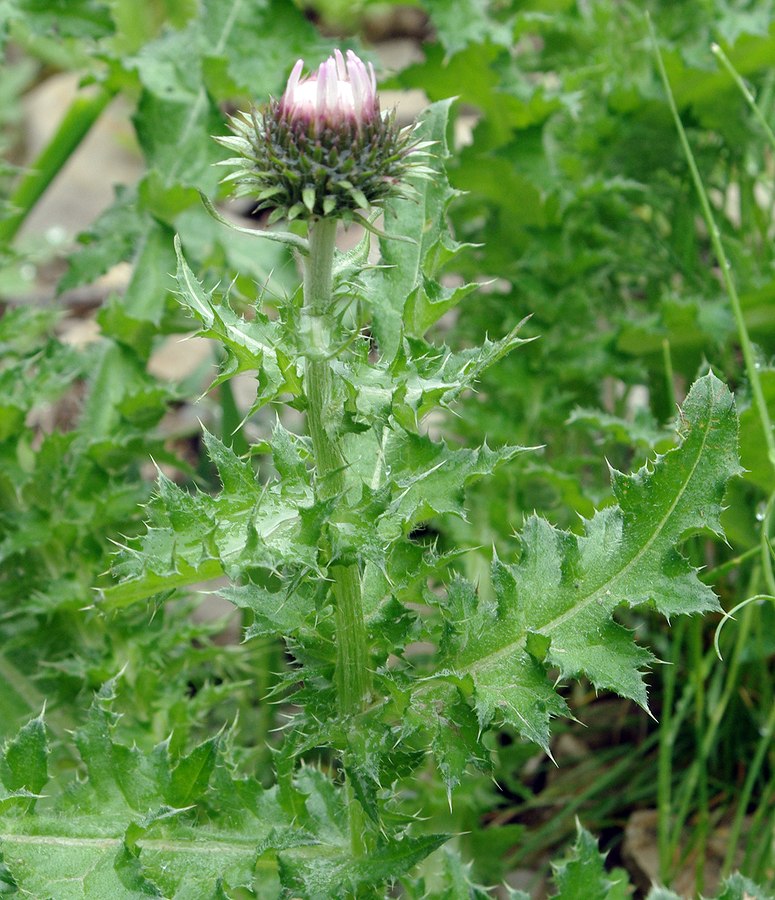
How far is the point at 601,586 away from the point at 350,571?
0.47 m

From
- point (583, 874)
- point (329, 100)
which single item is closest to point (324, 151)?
point (329, 100)

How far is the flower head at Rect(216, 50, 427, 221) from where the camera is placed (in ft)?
5.40

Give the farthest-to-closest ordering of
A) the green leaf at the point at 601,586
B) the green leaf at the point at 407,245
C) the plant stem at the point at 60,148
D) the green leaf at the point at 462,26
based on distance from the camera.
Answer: the plant stem at the point at 60,148 < the green leaf at the point at 462,26 < the green leaf at the point at 407,245 < the green leaf at the point at 601,586

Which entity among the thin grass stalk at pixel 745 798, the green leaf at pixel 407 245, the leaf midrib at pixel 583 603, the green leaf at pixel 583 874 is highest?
the green leaf at pixel 407 245

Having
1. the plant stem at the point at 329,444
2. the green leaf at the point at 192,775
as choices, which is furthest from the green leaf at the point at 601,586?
the green leaf at the point at 192,775

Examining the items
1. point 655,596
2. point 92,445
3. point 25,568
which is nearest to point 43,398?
point 92,445

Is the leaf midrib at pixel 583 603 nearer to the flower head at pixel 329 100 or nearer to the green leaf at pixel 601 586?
the green leaf at pixel 601 586

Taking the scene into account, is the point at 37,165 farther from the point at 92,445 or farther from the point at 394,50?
the point at 394,50

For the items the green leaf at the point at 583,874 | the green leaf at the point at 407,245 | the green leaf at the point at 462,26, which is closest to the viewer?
the green leaf at the point at 583,874

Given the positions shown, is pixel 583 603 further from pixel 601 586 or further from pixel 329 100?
pixel 329 100

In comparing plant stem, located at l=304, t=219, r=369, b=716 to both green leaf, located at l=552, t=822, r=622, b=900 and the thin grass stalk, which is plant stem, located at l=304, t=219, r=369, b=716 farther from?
the thin grass stalk

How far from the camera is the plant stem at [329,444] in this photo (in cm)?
172

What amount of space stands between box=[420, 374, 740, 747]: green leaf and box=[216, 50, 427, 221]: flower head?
69cm

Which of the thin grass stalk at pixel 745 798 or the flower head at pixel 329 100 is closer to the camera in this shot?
the flower head at pixel 329 100
